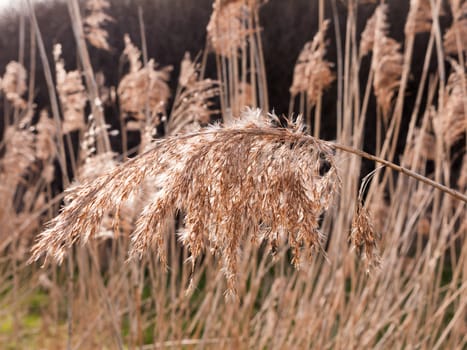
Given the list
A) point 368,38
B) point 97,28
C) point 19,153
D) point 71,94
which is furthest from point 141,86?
point 19,153

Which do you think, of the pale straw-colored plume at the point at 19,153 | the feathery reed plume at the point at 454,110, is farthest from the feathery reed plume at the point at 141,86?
the feathery reed plume at the point at 454,110

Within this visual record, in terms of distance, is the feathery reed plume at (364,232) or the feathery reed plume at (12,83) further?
the feathery reed plume at (12,83)

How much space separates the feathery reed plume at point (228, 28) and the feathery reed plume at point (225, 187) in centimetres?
120

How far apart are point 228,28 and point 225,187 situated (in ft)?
4.44

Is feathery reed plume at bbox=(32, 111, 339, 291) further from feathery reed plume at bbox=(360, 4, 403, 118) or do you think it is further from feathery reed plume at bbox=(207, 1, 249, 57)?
feathery reed plume at bbox=(360, 4, 403, 118)

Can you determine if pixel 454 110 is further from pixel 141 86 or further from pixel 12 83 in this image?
pixel 12 83

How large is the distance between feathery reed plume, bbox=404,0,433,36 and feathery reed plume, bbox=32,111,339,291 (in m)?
1.41

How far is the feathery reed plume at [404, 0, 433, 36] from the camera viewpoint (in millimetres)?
2195

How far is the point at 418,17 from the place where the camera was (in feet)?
7.67

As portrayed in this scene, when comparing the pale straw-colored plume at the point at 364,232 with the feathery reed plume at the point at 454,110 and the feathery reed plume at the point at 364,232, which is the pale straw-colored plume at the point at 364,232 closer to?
the feathery reed plume at the point at 364,232

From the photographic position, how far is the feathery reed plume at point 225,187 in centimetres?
84

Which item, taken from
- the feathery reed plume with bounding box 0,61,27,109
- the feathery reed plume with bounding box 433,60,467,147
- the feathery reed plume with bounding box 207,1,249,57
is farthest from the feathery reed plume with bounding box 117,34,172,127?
the feathery reed plume with bounding box 433,60,467,147

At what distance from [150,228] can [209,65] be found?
5.14m

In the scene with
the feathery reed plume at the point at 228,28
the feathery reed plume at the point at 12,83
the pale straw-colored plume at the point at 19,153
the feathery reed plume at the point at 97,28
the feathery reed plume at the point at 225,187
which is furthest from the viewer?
the pale straw-colored plume at the point at 19,153
